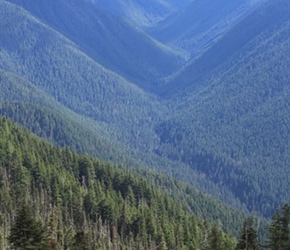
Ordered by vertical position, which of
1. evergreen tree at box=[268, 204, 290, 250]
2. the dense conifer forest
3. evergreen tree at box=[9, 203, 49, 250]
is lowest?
evergreen tree at box=[9, 203, 49, 250]

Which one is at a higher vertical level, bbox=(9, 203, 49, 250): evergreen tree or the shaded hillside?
the shaded hillside

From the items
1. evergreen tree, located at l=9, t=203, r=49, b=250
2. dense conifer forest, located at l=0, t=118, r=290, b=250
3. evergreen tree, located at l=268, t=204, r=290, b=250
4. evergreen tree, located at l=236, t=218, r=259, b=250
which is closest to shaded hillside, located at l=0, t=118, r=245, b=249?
dense conifer forest, located at l=0, t=118, r=290, b=250

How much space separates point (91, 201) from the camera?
132 meters

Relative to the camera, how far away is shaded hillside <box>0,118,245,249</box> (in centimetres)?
11831

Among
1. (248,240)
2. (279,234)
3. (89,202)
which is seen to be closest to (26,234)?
(248,240)

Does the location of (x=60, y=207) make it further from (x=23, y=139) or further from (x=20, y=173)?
(x=23, y=139)

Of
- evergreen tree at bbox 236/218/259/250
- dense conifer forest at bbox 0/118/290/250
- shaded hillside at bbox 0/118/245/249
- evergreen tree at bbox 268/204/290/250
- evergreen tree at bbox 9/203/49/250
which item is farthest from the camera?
shaded hillside at bbox 0/118/245/249

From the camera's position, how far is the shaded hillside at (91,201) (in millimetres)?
118312

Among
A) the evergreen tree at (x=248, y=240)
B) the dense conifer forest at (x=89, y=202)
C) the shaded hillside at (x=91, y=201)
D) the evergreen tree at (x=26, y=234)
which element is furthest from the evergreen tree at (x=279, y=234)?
the shaded hillside at (x=91, y=201)

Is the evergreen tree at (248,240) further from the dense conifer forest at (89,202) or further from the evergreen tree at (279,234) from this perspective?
the dense conifer forest at (89,202)

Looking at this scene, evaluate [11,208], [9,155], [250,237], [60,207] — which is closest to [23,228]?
[250,237]

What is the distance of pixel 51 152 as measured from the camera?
16812 centimetres

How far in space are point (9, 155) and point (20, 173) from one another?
32.6 feet

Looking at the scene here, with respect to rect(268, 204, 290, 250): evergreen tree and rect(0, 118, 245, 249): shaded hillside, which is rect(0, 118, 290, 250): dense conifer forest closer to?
rect(0, 118, 245, 249): shaded hillside
